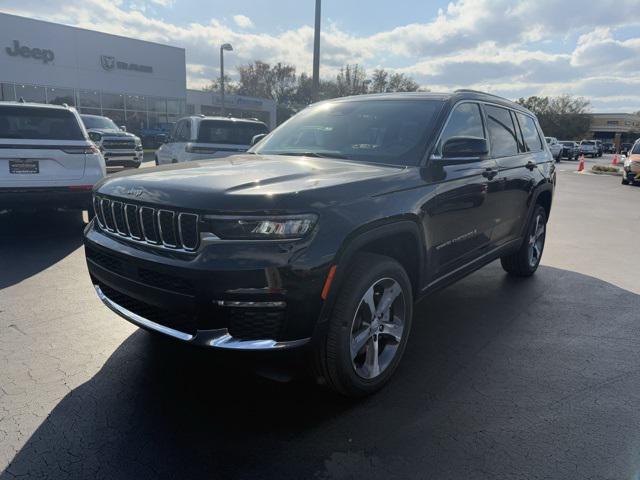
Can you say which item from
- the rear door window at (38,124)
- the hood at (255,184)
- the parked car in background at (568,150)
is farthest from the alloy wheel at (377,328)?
the parked car in background at (568,150)

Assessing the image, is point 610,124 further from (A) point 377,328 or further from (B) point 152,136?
(A) point 377,328

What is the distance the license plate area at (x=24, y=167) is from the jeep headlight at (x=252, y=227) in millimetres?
5286

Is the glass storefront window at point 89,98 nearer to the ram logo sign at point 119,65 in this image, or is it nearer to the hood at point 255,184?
the ram logo sign at point 119,65

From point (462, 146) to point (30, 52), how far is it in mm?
34980

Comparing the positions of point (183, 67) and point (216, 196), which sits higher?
point (183, 67)

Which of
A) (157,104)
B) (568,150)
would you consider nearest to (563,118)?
(568,150)

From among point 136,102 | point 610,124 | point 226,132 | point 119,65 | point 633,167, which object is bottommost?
point 633,167

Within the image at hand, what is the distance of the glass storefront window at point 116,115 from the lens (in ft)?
113

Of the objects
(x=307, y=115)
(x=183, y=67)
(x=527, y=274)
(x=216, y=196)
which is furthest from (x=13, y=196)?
(x=183, y=67)

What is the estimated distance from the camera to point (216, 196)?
8.12ft

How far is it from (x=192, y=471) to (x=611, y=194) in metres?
16.5

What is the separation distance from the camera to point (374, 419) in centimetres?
283

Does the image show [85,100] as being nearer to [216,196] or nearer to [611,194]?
[611,194]

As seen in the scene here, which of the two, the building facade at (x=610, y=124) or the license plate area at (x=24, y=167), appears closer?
the license plate area at (x=24, y=167)
